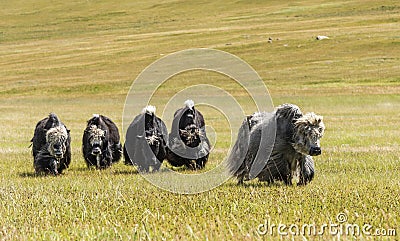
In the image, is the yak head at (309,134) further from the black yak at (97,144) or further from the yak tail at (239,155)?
the black yak at (97,144)

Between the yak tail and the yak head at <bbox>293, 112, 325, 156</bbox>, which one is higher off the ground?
the yak head at <bbox>293, 112, 325, 156</bbox>

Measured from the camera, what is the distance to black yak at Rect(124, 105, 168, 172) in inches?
575

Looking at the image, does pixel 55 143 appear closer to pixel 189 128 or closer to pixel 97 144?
pixel 97 144

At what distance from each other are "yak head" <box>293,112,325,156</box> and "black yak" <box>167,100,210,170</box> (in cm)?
488

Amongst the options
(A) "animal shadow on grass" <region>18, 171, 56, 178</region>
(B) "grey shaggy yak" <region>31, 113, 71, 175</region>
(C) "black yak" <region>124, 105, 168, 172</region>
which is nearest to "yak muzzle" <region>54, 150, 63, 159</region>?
(B) "grey shaggy yak" <region>31, 113, 71, 175</region>

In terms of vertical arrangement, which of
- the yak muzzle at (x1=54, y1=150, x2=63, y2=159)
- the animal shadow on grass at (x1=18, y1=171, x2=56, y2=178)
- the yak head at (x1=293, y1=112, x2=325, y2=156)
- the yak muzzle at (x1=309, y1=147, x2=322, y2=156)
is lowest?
the animal shadow on grass at (x1=18, y1=171, x2=56, y2=178)

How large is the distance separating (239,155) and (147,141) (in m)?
3.53

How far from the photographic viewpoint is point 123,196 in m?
9.03

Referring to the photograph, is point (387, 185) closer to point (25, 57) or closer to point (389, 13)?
point (25, 57)

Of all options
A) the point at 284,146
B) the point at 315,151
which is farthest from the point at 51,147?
the point at 315,151

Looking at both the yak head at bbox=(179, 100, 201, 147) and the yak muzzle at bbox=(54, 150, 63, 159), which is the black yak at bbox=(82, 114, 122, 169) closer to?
the yak muzzle at bbox=(54, 150, 63, 159)

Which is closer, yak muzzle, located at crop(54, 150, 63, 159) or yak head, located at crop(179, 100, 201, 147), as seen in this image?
yak muzzle, located at crop(54, 150, 63, 159)

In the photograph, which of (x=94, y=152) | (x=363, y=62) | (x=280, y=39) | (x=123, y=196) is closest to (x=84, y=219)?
(x=123, y=196)

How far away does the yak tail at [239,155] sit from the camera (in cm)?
1120
